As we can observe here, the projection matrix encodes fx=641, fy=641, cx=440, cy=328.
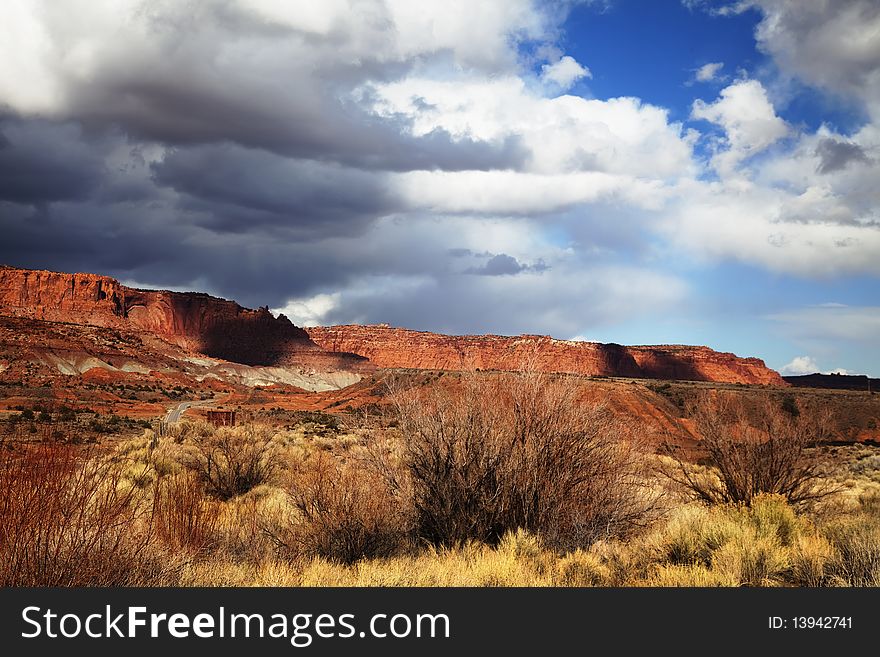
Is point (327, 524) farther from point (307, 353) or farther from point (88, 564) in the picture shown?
point (307, 353)

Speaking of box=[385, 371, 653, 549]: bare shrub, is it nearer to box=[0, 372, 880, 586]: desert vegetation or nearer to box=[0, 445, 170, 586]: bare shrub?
box=[0, 372, 880, 586]: desert vegetation

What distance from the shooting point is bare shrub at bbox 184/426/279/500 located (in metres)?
15.2

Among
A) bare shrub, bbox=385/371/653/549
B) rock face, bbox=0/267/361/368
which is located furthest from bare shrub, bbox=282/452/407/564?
rock face, bbox=0/267/361/368

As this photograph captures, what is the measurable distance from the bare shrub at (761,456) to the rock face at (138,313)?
155m

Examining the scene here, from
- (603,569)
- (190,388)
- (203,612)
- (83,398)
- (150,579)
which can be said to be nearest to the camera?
(203,612)

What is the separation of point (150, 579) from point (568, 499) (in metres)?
6.03

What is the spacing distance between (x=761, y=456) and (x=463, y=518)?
7189 millimetres

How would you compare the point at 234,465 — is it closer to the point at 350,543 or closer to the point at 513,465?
the point at 350,543

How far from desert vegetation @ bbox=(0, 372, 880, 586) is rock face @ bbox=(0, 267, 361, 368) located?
156 metres

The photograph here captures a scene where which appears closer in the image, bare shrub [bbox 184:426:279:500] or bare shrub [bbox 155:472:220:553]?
bare shrub [bbox 155:472:220:553]

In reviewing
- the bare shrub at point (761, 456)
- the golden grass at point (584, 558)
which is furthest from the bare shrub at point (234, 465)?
the bare shrub at point (761, 456)

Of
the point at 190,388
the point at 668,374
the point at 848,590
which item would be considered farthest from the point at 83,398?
the point at 668,374

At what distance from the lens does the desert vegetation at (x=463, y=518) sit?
5891mm

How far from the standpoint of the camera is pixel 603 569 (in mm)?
7852
